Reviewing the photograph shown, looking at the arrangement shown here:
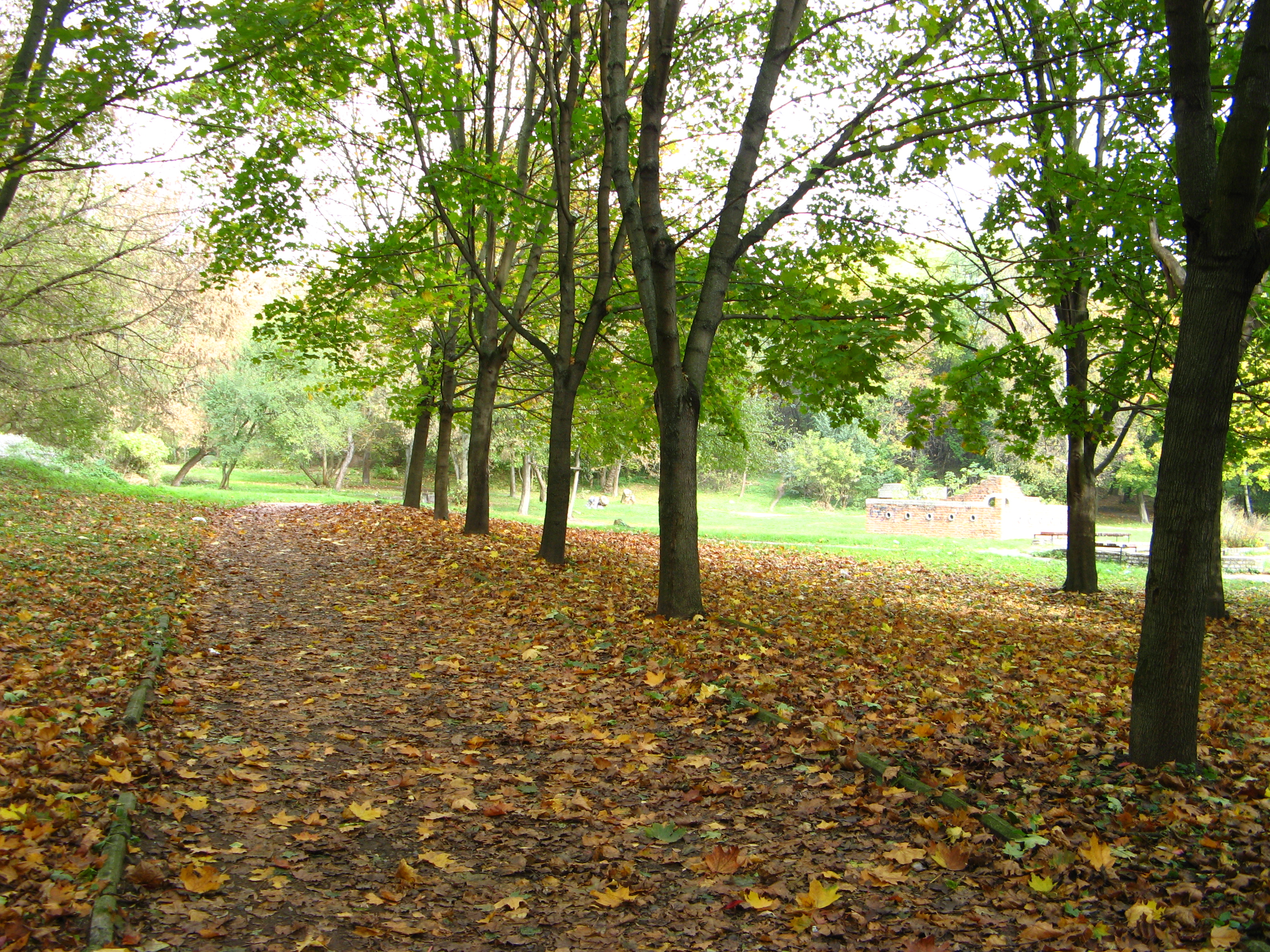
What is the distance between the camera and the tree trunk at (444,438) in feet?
61.0

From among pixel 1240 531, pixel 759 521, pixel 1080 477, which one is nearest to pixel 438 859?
pixel 1080 477

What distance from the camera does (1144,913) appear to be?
10.4 feet

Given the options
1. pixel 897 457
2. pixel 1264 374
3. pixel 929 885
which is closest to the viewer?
pixel 929 885

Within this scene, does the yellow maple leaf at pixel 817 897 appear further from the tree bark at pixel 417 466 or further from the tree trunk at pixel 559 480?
the tree bark at pixel 417 466

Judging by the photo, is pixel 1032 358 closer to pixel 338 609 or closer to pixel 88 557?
pixel 338 609

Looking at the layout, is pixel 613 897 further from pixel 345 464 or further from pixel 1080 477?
pixel 345 464

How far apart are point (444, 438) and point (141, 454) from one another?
809 inches

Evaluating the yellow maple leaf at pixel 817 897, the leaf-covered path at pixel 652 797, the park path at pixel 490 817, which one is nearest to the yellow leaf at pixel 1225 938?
the leaf-covered path at pixel 652 797

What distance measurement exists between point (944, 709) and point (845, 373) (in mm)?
3973

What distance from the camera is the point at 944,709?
19.7 ft

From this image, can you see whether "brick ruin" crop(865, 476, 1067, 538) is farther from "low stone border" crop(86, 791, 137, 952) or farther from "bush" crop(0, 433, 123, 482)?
"low stone border" crop(86, 791, 137, 952)

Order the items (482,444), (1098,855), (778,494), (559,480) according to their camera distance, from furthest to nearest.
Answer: (778,494) < (482,444) < (559,480) < (1098,855)

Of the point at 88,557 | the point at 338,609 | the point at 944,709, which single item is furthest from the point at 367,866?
the point at 88,557

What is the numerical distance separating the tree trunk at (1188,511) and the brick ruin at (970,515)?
29.6 metres
